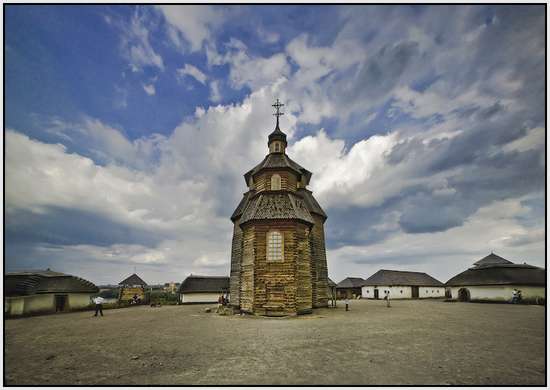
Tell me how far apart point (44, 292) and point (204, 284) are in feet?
78.8

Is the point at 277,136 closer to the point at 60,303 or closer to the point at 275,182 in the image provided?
the point at 275,182

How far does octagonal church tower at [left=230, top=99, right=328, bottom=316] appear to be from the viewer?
22.2m

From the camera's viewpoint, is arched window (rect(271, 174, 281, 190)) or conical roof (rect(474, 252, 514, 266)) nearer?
arched window (rect(271, 174, 281, 190))

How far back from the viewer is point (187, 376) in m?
7.94

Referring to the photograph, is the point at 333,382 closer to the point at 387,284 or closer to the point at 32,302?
the point at 32,302

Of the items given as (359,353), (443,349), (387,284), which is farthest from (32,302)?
(387,284)

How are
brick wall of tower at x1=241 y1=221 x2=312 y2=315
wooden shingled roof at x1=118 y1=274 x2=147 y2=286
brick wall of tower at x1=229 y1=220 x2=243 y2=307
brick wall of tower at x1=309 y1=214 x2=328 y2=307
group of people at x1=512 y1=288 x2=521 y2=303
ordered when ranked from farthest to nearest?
wooden shingled roof at x1=118 y1=274 x2=147 y2=286 < group of people at x1=512 y1=288 x2=521 y2=303 < brick wall of tower at x1=309 y1=214 x2=328 y2=307 < brick wall of tower at x1=229 y1=220 x2=243 y2=307 < brick wall of tower at x1=241 y1=221 x2=312 y2=315

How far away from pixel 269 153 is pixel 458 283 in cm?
3624

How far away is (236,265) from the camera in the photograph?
96.7ft

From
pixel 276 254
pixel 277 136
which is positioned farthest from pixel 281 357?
pixel 277 136

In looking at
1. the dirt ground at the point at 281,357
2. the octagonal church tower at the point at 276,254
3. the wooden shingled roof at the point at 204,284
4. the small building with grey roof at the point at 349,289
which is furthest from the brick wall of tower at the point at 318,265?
the small building with grey roof at the point at 349,289

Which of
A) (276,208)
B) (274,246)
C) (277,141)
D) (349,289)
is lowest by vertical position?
(349,289)

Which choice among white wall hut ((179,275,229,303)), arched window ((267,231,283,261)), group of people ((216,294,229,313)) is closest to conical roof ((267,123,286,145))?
arched window ((267,231,283,261))

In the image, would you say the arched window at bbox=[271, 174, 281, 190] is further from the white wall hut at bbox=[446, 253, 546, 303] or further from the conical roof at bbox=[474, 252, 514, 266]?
the conical roof at bbox=[474, 252, 514, 266]
